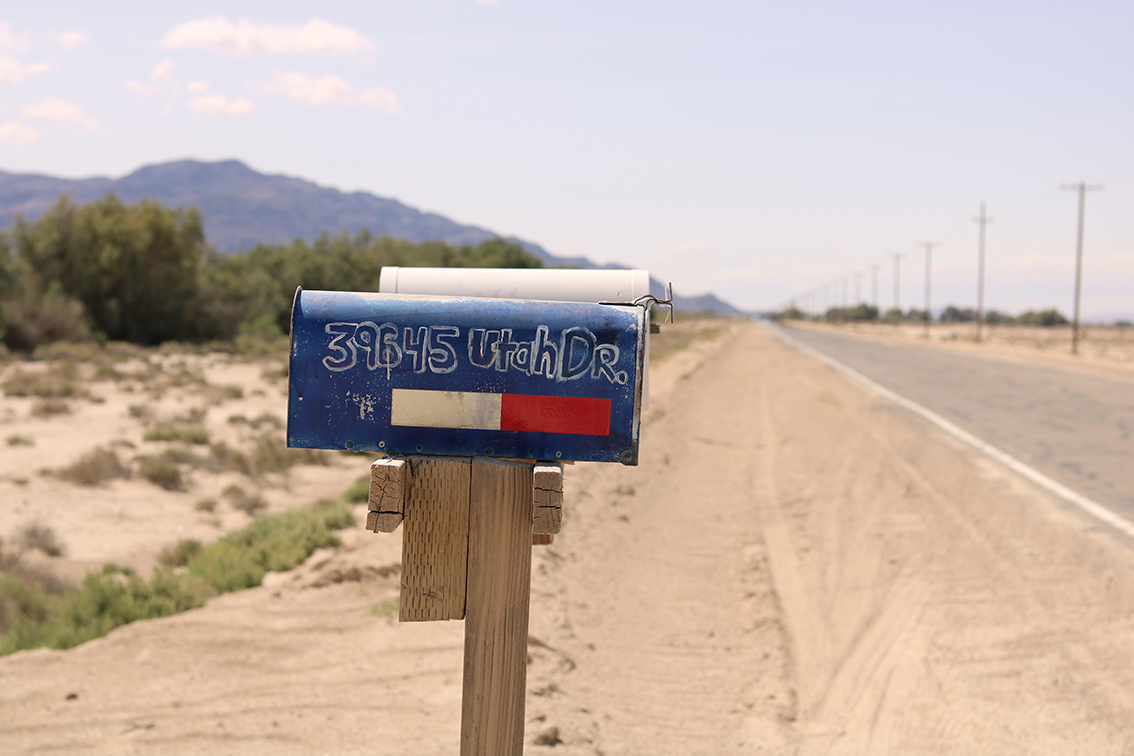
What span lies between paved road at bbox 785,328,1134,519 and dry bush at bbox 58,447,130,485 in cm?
1229

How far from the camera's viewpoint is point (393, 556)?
712 centimetres

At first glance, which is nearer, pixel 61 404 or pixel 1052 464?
pixel 1052 464

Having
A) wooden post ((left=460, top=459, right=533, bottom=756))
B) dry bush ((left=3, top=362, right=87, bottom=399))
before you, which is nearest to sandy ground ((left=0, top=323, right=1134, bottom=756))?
wooden post ((left=460, top=459, right=533, bottom=756))

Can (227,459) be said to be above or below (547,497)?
below

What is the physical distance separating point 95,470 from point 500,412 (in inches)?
463

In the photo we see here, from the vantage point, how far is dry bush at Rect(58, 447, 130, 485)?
12.0 metres

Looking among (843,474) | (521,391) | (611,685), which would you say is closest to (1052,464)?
(843,474)

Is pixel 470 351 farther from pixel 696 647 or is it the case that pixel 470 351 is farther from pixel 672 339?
pixel 672 339

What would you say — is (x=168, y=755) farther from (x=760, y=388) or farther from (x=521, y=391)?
(x=760, y=388)

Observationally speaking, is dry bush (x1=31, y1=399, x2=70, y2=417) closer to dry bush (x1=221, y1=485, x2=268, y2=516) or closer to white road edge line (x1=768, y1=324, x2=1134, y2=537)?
dry bush (x1=221, y1=485, x2=268, y2=516)

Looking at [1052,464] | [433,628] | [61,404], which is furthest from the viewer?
[61,404]

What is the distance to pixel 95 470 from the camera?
12.1 metres

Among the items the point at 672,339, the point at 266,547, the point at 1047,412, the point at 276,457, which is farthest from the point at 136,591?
the point at 672,339

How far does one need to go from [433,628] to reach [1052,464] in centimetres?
882
